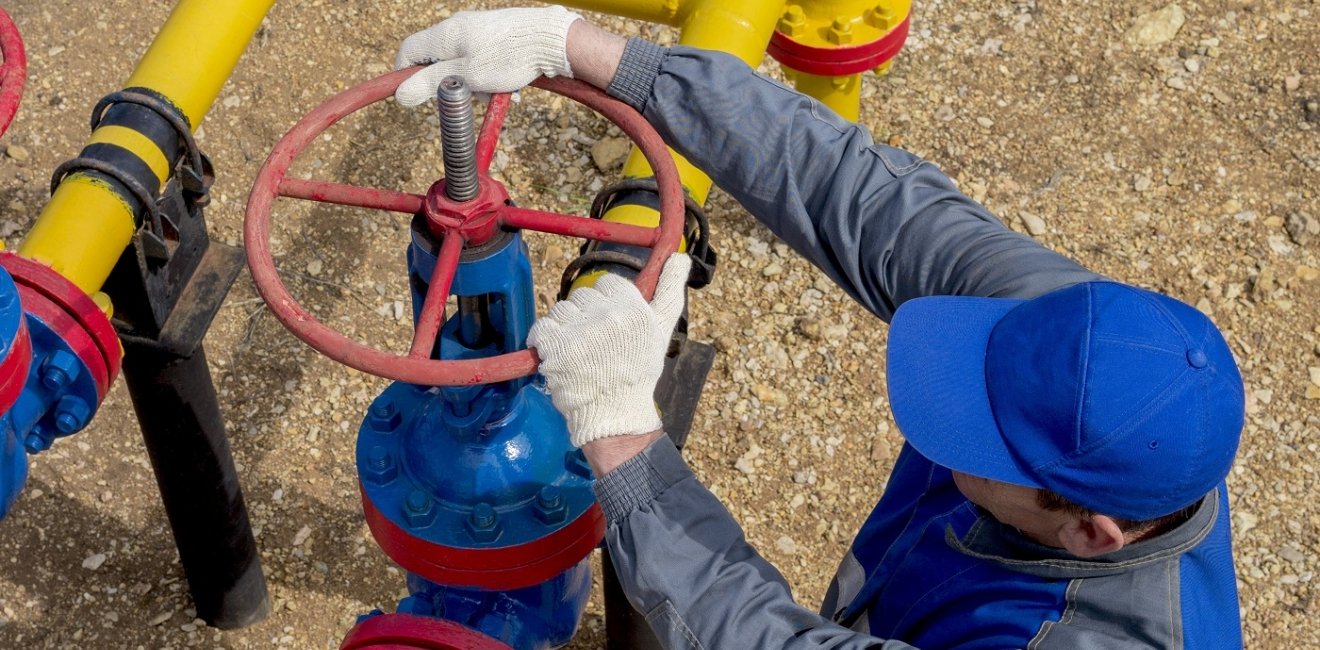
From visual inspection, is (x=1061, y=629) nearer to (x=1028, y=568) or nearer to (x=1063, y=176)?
(x=1028, y=568)

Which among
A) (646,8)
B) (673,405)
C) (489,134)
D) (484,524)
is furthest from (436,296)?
(646,8)

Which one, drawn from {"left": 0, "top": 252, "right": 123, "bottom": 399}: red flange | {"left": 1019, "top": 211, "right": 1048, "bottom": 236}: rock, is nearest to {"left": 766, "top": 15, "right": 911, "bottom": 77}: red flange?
{"left": 1019, "top": 211, "right": 1048, "bottom": 236}: rock

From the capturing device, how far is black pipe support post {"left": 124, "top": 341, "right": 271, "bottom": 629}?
2164 millimetres

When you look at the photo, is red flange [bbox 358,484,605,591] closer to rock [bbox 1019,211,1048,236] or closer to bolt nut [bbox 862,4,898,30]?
bolt nut [bbox 862,4,898,30]

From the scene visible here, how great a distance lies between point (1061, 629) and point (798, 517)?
5.01 ft

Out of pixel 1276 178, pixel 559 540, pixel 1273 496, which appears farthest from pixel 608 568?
pixel 1276 178

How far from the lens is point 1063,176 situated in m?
3.48

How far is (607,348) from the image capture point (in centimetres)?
148

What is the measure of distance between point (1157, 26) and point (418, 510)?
2823 mm

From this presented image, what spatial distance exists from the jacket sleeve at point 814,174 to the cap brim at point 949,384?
8.4 inches

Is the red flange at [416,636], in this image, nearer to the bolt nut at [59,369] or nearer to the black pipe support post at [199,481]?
the bolt nut at [59,369]

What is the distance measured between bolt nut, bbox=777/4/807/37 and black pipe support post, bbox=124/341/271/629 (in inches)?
50.1

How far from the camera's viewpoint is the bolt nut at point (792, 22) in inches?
109

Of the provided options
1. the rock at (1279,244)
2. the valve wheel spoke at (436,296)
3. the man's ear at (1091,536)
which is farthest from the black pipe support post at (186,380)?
the rock at (1279,244)
